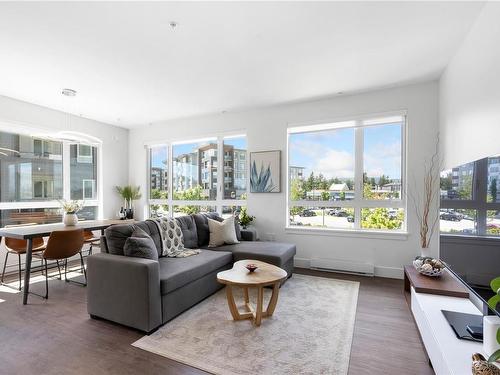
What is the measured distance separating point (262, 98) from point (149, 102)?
6.26 ft

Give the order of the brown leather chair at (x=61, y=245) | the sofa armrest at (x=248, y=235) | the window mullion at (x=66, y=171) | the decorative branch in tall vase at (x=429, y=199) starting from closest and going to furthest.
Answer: the brown leather chair at (x=61, y=245) → the decorative branch in tall vase at (x=429, y=199) → the sofa armrest at (x=248, y=235) → the window mullion at (x=66, y=171)

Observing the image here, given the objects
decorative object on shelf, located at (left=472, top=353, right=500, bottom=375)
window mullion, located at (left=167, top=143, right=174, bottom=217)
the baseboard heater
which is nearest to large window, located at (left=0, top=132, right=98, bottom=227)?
window mullion, located at (left=167, top=143, right=174, bottom=217)

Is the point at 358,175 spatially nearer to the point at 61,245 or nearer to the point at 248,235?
the point at 248,235

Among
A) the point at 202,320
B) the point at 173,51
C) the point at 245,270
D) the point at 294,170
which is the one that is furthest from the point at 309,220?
the point at 173,51

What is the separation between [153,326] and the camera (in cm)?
231

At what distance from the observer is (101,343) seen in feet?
7.13

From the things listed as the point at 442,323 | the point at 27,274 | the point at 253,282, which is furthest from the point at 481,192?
the point at 27,274

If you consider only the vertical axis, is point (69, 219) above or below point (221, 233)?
above

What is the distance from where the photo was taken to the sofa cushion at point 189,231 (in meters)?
3.71

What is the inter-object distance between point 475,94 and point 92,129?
6.07 metres

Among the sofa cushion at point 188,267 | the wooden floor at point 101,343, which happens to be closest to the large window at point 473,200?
the wooden floor at point 101,343

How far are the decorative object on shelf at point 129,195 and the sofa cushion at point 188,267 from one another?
3.12 meters

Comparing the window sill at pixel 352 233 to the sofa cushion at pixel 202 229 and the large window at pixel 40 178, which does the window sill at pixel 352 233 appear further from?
the large window at pixel 40 178

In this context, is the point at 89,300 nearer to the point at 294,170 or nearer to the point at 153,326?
the point at 153,326
